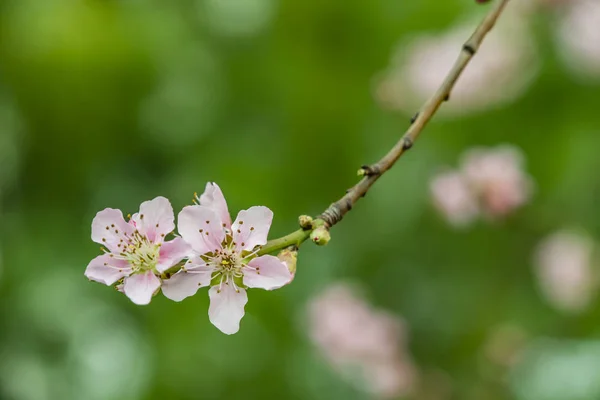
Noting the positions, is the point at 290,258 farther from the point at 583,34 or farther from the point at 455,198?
the point at 583,34

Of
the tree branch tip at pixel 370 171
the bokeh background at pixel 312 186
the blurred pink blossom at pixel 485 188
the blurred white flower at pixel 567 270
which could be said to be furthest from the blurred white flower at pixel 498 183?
the tree branch tip at pixel 370 171

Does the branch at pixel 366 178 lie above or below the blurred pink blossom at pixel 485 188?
below

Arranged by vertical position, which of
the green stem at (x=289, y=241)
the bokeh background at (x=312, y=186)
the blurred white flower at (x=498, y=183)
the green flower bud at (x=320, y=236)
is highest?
the bokeh background at (x=312, y=186)

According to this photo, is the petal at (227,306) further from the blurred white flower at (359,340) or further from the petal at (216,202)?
the blurred white flower at (359,340)

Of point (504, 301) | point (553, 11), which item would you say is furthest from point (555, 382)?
point (553, 11)

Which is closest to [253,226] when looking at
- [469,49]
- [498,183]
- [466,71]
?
[469,49]

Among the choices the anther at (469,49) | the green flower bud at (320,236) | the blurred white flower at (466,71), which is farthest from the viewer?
the blurred white flower at (466,71)

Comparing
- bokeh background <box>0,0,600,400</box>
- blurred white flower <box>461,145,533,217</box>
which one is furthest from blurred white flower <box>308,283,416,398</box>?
blurred white flower <box>461,145,533,217</box>
